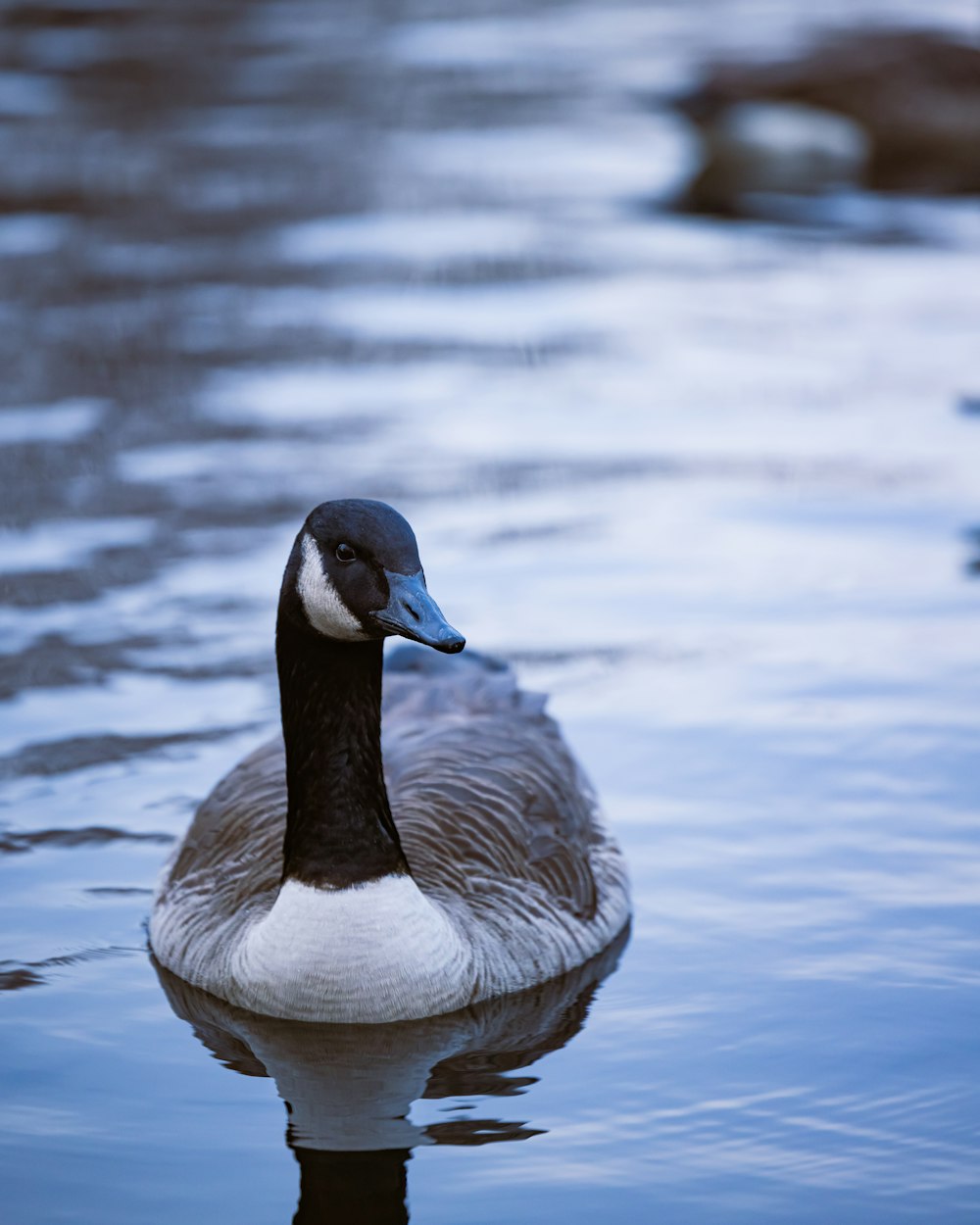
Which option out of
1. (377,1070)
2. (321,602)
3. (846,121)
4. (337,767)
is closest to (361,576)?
(321,602)

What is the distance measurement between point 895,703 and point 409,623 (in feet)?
13.4

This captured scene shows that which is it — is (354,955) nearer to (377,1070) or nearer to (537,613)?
(377,1070)

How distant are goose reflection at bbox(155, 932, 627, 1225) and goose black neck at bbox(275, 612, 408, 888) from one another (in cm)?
56

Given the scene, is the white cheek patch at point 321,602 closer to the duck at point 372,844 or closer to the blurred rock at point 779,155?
the duck at point 372,844

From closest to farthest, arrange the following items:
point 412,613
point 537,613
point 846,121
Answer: point 412,613 → point 537,613 → point 846,121

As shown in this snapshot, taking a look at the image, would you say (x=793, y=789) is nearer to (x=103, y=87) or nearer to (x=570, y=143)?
(x=570, y=143)

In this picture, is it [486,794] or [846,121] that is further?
[846,121]

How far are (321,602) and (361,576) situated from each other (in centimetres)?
20

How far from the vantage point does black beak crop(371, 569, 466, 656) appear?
6586mm

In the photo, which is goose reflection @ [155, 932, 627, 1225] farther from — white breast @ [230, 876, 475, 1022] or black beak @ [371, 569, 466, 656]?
black beak @ [371, 569, 466, 656]

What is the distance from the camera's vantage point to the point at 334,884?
7.03 meters

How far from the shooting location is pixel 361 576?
6.76 meters

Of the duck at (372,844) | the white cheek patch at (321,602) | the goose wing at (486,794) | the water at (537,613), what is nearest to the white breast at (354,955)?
the duck at (372,844)

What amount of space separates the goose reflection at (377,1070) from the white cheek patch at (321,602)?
129cm
